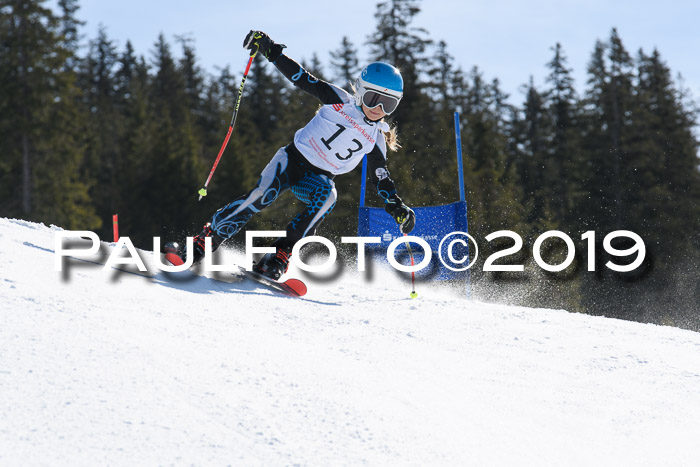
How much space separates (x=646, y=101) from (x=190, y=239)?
35.7 meters

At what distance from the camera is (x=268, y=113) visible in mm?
48000

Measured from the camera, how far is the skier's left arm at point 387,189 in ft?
18.4

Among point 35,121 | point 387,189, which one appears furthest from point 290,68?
point 35,121

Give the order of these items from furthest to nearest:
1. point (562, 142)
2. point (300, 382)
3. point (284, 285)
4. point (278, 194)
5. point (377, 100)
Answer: point (562, 142)
point (278, 194)
point (377, 100)
point (284, 285)
point (300, 382)

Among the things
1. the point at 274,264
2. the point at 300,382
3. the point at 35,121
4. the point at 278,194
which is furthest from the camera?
the point at 35,121

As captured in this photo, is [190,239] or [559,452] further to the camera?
[190,239]

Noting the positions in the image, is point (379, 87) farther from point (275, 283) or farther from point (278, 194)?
point (275, 283)

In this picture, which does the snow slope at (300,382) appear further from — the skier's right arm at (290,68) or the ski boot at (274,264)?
the skier's right arm at (290,68)

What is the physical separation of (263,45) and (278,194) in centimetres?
110

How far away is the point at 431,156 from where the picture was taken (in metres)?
32.7

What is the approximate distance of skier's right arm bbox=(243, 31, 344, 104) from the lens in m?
5.28

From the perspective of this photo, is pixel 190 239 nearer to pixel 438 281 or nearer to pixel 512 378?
pixel 512 378

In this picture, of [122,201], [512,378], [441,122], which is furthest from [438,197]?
[512,378]

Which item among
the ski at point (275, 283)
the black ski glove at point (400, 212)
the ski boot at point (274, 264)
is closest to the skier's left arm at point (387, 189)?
the black ski glove at point (400, 212)
